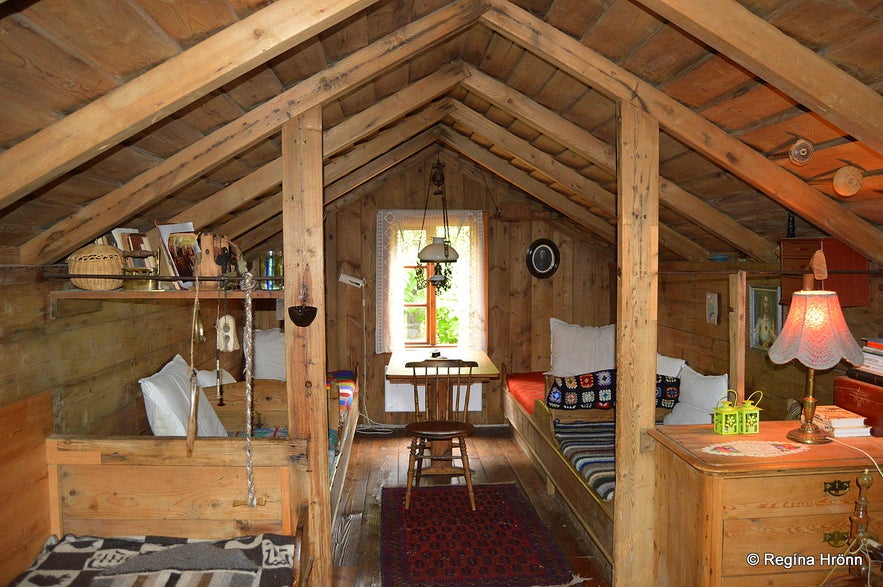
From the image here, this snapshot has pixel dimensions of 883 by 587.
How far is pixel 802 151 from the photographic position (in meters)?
2.47

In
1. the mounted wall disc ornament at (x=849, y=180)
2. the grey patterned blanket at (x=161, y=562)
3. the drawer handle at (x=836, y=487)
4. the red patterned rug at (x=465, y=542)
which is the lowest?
the red patterned rug at (x=465, y=542)

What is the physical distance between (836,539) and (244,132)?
114 inches

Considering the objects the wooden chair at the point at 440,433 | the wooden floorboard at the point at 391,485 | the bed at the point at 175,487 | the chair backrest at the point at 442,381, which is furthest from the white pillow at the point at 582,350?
the bed at the point at 175,487

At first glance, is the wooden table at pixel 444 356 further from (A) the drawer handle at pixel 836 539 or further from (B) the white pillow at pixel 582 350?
(A) the drawer handle at pixel 836 539

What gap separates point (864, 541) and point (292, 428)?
217cm

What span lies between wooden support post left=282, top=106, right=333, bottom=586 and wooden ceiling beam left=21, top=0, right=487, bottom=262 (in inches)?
3.8

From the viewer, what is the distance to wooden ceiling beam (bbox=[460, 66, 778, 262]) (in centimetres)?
359

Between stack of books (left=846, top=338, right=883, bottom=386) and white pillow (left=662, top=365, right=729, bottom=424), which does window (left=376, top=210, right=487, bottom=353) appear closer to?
white pillow (left=662, top=365, right=729, bottom=424)

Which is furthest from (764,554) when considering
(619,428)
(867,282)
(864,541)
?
(867,282)

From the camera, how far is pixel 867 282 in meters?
2.89

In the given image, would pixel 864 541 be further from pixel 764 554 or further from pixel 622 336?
pixel 622 336

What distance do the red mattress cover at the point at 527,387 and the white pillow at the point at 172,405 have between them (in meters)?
2.52

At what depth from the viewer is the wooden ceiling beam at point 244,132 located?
8.05 feet

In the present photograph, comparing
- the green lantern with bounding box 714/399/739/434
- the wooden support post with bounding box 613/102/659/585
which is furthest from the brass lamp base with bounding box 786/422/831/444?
the wooden support post with bounding box 613/102/659/585
